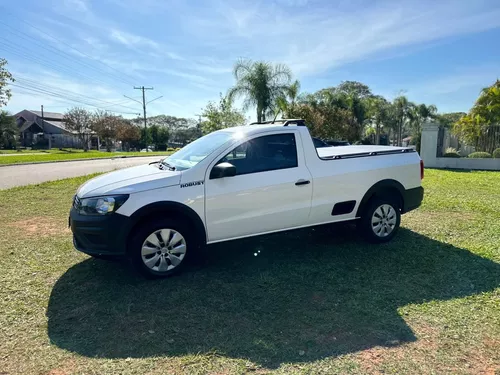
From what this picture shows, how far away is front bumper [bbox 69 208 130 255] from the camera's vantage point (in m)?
3.72

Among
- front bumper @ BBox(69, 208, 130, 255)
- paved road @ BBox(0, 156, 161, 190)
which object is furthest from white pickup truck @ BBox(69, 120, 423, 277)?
paved road @ BBox(0, 156, 161, 190)

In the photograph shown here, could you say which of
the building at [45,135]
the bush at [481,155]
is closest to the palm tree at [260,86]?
the bush at [481,155]

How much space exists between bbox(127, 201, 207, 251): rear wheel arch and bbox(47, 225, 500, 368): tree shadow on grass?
55 cm

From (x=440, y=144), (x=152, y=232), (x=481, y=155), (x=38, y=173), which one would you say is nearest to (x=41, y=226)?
(x=152, y=232)

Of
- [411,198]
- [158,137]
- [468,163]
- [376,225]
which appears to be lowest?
[376,225]

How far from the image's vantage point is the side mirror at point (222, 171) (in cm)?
395

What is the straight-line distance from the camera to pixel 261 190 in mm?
4230

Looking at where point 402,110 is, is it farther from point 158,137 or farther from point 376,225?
point 376,225

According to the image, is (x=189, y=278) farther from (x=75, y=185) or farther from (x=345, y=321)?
(x=75, y=185)

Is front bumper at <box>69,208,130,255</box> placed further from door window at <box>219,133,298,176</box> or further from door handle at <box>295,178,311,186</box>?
door handle at <box>295,178,311,186</box>

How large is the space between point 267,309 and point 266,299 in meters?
0.19

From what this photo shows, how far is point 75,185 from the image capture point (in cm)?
1130

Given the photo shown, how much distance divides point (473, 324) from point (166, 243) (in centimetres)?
310

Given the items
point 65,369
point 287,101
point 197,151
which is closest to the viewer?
point 65,369
